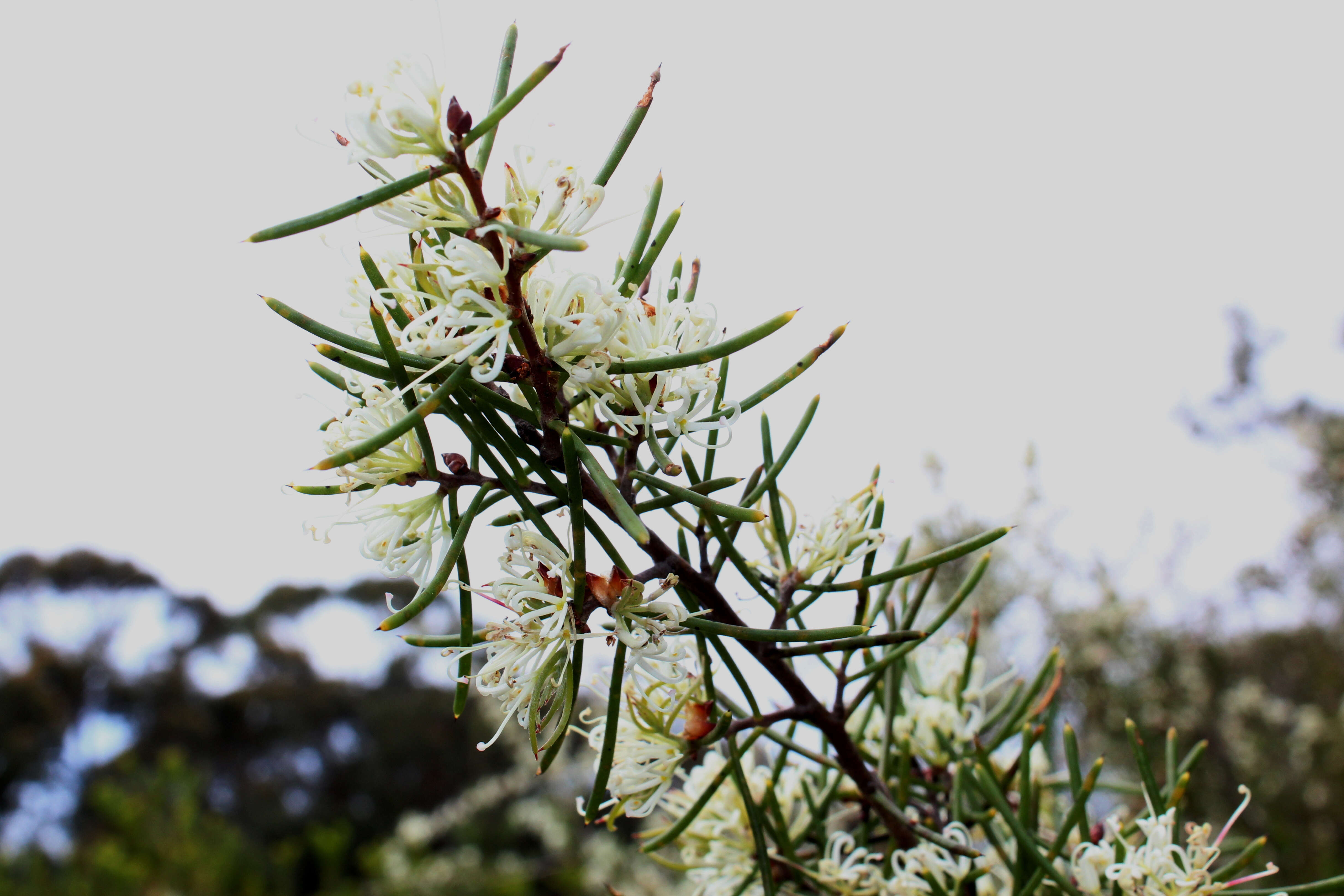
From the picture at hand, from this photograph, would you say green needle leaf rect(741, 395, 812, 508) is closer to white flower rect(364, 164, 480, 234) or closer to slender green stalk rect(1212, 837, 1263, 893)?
white flower rect(364, 164, 480, 234)

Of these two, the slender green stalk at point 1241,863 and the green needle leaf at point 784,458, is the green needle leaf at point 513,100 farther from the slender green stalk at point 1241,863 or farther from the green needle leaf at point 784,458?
the slender green stalk at point 1241,863

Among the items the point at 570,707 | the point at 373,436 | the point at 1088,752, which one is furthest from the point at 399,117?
the point at 1088,752

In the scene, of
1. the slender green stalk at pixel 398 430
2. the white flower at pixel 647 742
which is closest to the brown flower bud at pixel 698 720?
the white flower at pixel 647 742

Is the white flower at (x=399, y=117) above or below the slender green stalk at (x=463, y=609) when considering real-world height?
above

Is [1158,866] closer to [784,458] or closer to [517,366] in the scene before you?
[784,458]

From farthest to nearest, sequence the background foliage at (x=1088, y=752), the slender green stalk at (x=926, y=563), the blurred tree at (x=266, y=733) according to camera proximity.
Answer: the blurred tree at (x=266, y=733), the background foliage at (x=1088, y=752), the slender green stalk at (x=926, y=563)

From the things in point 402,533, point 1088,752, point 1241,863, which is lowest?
point 1088,752
